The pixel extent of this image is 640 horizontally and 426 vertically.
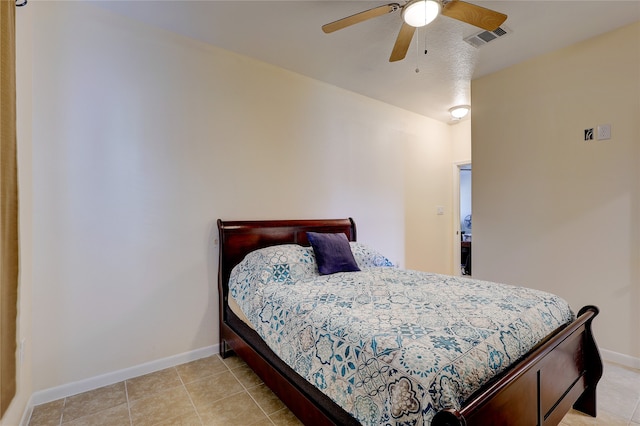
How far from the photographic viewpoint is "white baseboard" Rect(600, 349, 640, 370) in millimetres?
2350

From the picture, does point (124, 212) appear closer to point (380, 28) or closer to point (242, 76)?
point (242, 76)

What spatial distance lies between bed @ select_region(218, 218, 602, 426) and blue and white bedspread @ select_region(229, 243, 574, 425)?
0.03 metres

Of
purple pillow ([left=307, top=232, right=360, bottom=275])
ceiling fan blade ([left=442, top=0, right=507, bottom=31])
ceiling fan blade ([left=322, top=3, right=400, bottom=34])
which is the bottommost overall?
purple pillow ([left=307, top=232, right=360, bottom=275])

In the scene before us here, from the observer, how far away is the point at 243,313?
2.17m

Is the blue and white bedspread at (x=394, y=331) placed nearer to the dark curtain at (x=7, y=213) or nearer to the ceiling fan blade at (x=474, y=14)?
the dark curtain at (x=7, y=213)

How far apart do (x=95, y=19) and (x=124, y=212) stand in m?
1.36

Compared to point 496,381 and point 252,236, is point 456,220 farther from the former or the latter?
point 496,381

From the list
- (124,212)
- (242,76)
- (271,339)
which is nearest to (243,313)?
(271,339)

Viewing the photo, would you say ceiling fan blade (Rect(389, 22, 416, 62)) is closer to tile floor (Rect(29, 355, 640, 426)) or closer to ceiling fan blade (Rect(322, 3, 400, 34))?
ceiling fan blade (Rect(322, 3, 400, 34))

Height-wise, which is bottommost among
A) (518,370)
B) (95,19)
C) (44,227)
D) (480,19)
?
(518,370)

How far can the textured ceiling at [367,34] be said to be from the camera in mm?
2137

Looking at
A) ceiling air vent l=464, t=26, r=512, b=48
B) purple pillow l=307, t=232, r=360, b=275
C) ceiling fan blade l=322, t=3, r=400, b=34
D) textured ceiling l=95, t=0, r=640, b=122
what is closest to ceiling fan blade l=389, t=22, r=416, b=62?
ceiling fan blade l=322, t=3, r=400, b=34

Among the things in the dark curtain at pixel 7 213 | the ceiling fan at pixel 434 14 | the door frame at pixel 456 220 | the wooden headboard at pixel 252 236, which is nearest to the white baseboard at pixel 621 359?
the door frame at pixel 456 220

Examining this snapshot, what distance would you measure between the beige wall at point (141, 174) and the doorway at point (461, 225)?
2499 millimetres
